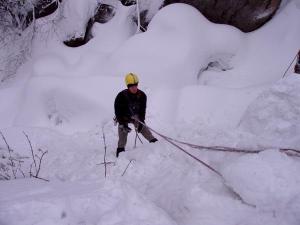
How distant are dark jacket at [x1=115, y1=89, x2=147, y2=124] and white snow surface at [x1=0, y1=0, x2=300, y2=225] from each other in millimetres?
500

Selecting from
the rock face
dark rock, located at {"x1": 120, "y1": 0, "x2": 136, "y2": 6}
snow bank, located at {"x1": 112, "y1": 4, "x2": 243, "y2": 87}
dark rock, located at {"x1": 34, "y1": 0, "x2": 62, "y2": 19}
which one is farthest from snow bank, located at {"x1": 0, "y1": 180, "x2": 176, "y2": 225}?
dark rock, located at {"x1": 34, "y1": 0, "x2": 62, "y2": 19}

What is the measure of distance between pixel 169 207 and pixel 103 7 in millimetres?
7258

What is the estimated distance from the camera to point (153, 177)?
4.62 meters

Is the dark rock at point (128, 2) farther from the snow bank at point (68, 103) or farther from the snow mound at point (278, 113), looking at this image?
the snow mound at point (278, 113)

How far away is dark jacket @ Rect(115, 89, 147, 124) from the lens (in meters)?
5.29

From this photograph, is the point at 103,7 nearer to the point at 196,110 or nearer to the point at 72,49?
the point at 72,49

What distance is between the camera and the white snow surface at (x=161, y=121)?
3000 millimetres

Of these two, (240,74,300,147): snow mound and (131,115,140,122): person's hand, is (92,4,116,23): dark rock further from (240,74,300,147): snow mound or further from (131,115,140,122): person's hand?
(240,74,300,147): snow mound

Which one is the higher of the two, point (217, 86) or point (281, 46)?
point (281, 46)

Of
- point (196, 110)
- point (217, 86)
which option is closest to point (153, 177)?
point (196, 110)

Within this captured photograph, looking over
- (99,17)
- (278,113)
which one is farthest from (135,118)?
(99,17)

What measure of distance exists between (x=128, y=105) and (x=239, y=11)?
14.6ft

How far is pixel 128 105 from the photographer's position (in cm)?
536

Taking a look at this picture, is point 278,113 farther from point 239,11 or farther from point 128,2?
point 128,2
